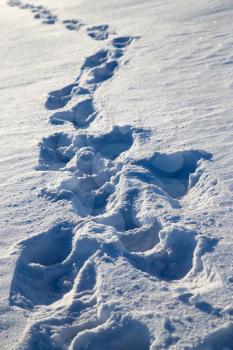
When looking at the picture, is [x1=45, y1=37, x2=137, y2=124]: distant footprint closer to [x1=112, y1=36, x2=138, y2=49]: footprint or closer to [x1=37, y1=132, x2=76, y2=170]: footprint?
[x1=112, y1=36, x2=138, y2=49]: footprint

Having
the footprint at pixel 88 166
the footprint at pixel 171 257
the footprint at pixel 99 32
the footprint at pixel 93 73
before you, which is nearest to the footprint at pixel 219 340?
the footprint at pixel 171 257

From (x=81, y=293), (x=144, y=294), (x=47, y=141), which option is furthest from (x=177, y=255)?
(x=47, y=141)

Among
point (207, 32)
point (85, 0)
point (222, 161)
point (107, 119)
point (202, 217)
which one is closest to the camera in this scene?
point (202, 217)

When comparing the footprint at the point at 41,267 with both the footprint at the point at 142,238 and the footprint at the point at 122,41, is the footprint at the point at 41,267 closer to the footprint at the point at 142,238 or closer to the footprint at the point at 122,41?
the footprint at the point at 142,238

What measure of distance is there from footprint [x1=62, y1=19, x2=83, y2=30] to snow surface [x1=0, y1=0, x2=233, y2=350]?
0.35 meters

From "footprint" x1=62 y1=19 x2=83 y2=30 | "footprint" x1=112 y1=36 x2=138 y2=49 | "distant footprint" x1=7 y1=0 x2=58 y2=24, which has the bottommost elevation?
"distant footprint" x1=7 y1=0 x2=58 y2=24

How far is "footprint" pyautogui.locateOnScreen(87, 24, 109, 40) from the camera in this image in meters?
4.63

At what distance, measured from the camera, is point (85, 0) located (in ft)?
18.8

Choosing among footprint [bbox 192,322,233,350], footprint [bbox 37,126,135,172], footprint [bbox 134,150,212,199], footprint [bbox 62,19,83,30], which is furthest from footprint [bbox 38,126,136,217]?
footprint [bbox 62,19,83,30]

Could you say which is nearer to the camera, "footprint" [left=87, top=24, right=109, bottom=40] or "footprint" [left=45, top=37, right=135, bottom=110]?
"footprint" [left=45, top=37, right=135, bottom=110]

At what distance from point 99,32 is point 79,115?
160 centimetres

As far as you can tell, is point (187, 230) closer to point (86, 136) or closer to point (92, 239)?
point (92, 239)

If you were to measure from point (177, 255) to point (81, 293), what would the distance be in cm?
44

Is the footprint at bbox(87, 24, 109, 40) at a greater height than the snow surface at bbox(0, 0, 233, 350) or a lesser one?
lesser
